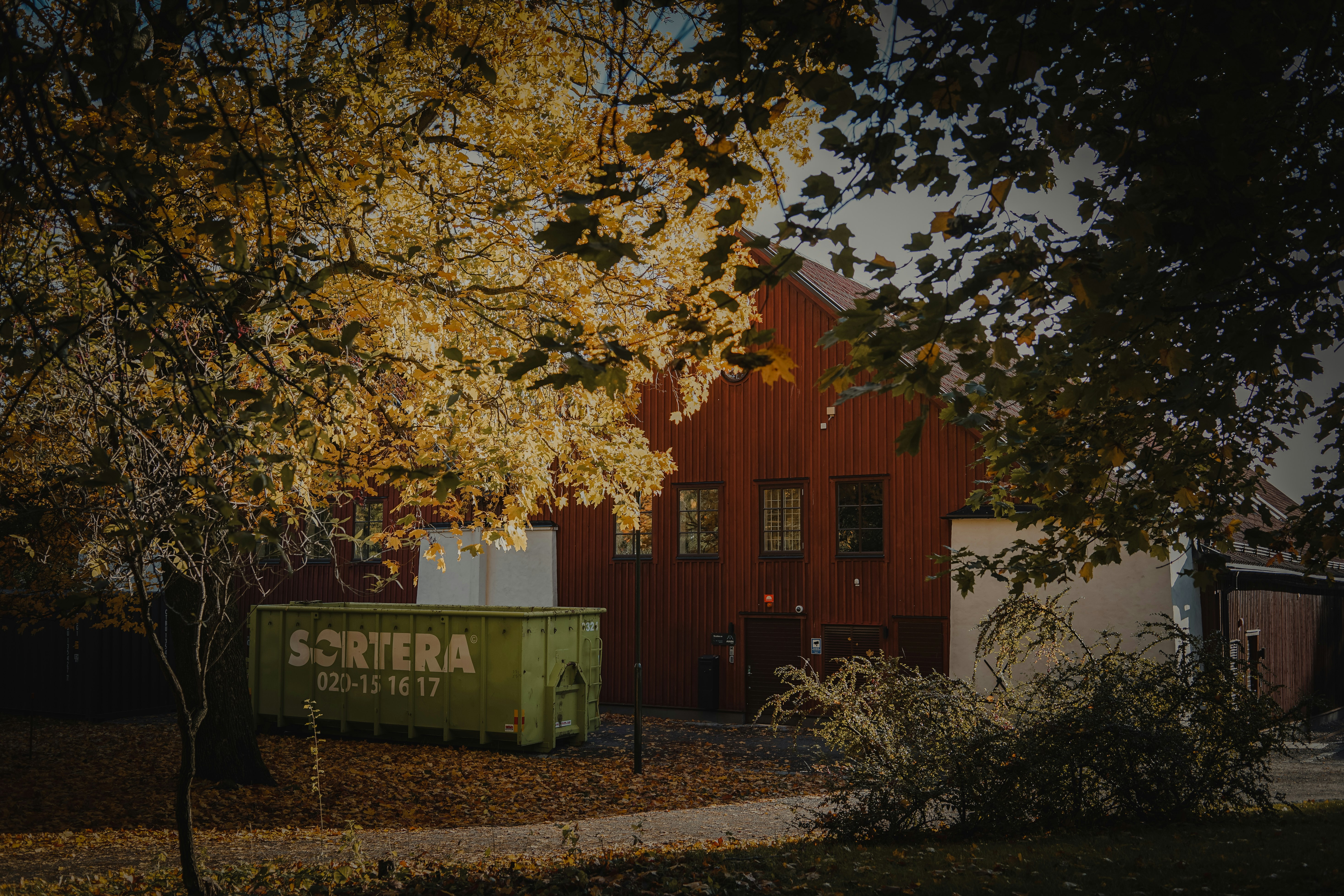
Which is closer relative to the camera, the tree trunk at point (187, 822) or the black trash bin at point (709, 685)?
the tree trunk at point (187, 822)

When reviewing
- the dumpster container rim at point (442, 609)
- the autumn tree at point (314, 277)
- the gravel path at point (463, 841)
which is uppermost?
the autumn tree at point (314, 277)

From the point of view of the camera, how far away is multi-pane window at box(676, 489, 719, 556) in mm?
22969

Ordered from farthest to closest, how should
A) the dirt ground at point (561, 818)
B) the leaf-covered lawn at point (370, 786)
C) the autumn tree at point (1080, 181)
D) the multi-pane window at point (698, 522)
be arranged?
the multi-pane window at point (698, 522) < the leaf-covered lawn at point (370, 786) < the dirt ground at point (561, 818) < the autumn tree at point (1080, 181)

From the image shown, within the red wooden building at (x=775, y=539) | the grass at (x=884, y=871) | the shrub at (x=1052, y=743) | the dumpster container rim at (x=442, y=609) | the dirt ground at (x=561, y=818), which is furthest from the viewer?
the red wooden building at (x=775, y=539)

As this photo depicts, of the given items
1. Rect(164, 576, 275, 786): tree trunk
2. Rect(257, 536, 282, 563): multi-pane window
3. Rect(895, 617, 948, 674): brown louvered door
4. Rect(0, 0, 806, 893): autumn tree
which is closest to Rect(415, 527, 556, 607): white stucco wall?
Rect(895, 617, 948, 674): brown louvered door

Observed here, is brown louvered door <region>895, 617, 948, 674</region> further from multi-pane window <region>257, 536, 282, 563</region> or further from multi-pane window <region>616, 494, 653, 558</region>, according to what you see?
multi-pane window <region>257, 536, 282, 563</region>

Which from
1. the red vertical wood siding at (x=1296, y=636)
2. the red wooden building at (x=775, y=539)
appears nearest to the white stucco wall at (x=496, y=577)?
the red wooden building at (x=775, y=539)


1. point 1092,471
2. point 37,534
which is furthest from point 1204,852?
point 37,534

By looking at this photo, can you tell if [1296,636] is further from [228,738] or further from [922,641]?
[228,738]

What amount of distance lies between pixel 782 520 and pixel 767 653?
303cm

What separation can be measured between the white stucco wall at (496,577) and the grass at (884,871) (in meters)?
16.6

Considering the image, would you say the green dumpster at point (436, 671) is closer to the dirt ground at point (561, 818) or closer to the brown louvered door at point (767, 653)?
the dirt ground at point (561, 818)

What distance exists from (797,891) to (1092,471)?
3262 millimetres

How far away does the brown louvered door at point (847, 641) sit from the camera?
20609 mm
